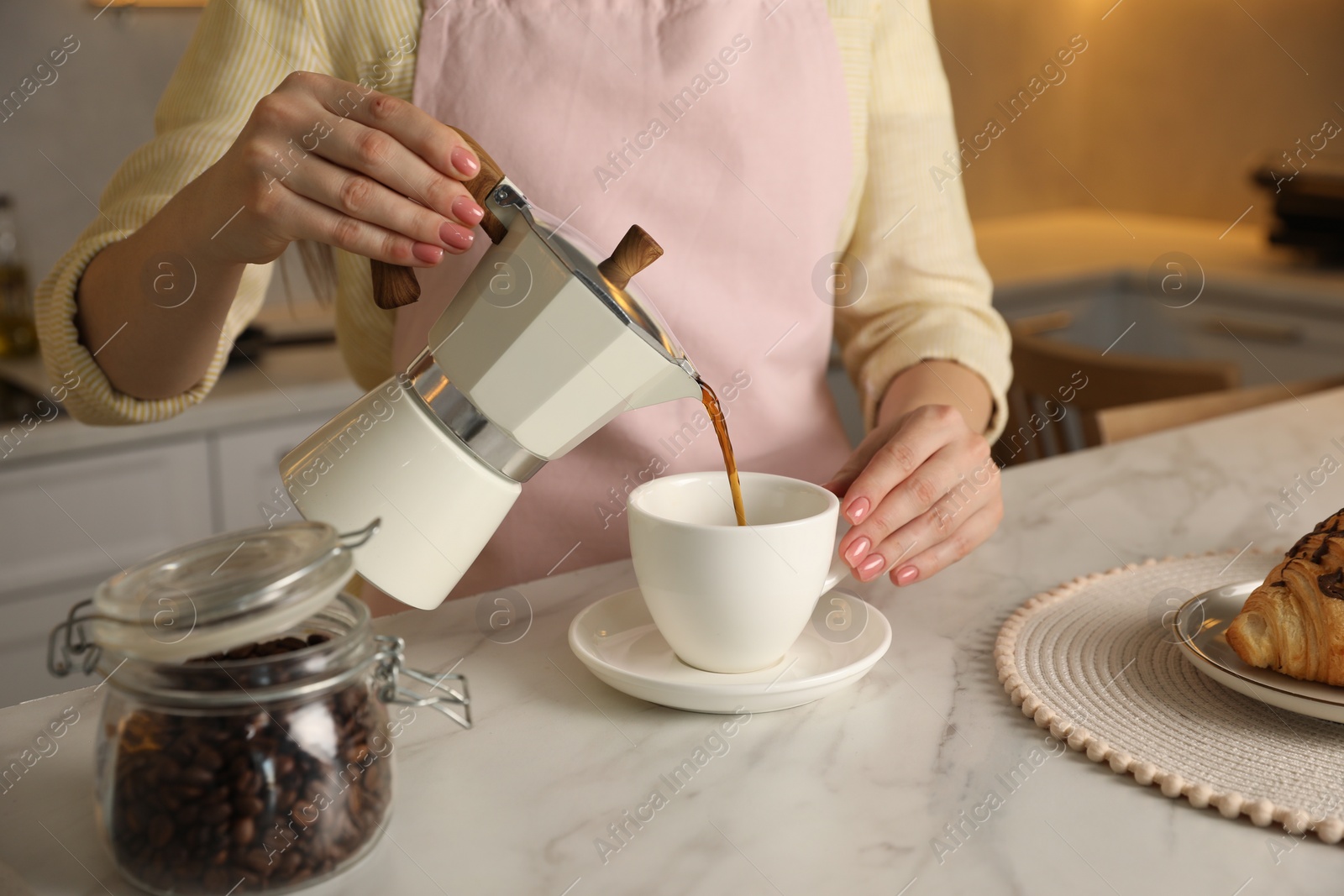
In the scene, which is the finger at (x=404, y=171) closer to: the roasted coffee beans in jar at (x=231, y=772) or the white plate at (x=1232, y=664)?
the roasted coffee beans in jar at (x=231, y=772)

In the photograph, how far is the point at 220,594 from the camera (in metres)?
0.38

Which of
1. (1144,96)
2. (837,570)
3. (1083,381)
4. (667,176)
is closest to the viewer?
(837,570)

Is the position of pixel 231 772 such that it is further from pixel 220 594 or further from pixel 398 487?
pixel 398 487

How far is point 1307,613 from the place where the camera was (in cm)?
53

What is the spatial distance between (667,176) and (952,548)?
14.4 inches

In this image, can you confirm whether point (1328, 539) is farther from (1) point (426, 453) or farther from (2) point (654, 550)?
(1) point (426, 453)

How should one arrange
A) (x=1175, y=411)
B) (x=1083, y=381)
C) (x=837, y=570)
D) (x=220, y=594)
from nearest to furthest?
(x=220, y=594), (x=837, y=570), (x=1175, y=411), (x=1083, y=381)

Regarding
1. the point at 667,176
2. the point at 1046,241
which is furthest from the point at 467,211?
Answer: the point at 1046,241

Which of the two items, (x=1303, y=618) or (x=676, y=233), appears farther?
(x=676, y=233)

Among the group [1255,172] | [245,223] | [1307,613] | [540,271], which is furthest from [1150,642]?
[1255,172]

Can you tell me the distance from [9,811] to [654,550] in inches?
12.1

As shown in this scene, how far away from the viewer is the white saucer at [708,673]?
1.80 ft

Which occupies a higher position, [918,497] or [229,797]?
[229,797]

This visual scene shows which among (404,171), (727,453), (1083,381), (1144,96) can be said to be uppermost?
(404,171)
